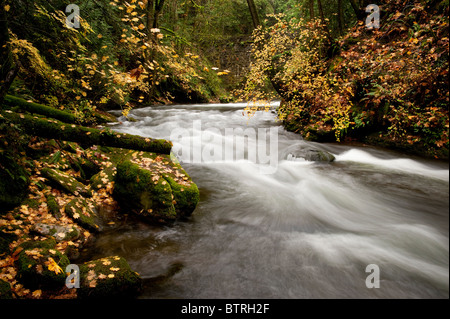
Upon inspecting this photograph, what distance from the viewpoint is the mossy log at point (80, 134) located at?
14.2 feet

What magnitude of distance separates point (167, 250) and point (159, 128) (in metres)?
7.64

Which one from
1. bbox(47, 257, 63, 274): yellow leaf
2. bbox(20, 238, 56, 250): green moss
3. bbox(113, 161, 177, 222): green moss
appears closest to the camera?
bbox(47, 257, 63, 274): yellow leaf

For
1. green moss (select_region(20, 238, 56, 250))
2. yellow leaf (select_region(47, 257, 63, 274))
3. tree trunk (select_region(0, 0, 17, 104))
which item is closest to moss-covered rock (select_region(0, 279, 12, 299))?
yellow leaf (select_region(47, 257, 63, 274))

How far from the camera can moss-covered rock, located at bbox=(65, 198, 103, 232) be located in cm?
367

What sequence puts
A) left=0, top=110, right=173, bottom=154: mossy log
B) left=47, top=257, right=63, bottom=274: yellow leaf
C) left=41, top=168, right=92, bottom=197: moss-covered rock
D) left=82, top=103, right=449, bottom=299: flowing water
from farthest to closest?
left=0, top=110, right=173, bottom=154: mossy log, left=41, top=168, right=92, bottom=197: moss-covered rock, left=82, top=103, right=449, bottom=299: flowing water, left=47, top=257, right=63, bottom=274: yellow leaf

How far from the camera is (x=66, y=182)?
4148mm

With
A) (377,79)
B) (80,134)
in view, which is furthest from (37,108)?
(377,79)

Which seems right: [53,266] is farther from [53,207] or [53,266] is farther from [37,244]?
[53,207]

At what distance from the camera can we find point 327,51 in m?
9.75

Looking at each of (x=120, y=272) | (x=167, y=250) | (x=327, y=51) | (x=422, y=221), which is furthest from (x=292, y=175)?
(x=327, y=51)

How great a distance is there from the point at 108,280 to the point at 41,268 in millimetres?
706

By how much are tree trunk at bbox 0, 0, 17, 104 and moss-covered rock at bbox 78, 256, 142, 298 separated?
325cm

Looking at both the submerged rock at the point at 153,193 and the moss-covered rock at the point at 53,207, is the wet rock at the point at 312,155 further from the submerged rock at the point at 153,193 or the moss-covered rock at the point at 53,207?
the moss-covered rock at the point at 53,207

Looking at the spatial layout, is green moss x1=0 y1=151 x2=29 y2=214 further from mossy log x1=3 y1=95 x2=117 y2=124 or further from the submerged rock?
mossy log x1=3 y1=95 x2=117 y2=124
